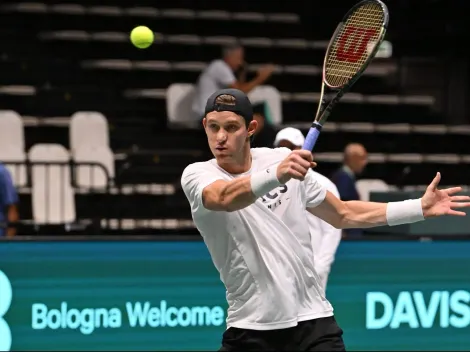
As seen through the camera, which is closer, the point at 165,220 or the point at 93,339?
the point at 93,339

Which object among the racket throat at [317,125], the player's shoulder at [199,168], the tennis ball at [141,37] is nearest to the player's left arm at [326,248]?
the tennis ball at [141,37]

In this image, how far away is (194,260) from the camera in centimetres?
775

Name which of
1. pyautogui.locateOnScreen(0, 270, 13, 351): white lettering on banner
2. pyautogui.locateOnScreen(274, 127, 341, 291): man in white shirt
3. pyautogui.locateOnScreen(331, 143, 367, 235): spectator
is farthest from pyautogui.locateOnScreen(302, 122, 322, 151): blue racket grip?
pyautogui.locateOnScreen(331, 143, 367, 235): spectator

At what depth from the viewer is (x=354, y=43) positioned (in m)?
4.86

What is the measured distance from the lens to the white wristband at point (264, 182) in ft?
12.9

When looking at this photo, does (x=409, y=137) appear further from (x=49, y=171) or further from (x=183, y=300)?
(x=183, y=300)

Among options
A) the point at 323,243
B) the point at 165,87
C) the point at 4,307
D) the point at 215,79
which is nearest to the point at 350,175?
the point at 323,243

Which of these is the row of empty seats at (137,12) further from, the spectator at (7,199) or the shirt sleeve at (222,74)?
the spectator at (7,199)

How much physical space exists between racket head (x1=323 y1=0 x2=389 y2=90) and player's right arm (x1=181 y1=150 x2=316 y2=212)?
79 centimetres

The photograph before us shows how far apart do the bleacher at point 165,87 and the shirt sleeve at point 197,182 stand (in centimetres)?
642

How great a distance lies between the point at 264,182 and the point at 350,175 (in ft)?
19.9

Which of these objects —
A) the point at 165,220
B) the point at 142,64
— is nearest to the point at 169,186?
the point at 165,220

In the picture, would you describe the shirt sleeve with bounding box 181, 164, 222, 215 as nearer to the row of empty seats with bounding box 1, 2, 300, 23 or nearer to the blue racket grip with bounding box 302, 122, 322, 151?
the blue racket grip with bounding box 302, 122, 322, 151

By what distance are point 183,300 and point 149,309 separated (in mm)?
262
